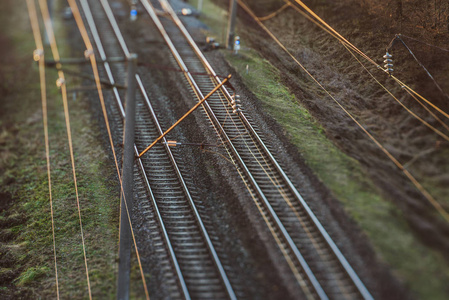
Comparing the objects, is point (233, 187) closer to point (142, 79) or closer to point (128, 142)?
point (128, 142)

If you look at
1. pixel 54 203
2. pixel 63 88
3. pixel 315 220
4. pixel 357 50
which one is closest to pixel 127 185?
pixel 54 203

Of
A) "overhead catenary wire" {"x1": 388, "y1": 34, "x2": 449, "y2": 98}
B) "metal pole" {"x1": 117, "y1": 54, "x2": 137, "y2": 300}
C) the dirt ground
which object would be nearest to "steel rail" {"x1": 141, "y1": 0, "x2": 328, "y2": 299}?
"metal pole" {"x1": 117, "y1": 54, "x2": 137, "y2": 300}

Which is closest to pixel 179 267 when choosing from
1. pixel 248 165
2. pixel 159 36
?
pixel 248 165

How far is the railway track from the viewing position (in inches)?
455

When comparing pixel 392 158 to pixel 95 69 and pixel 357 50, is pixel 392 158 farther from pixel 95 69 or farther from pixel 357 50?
pixel 95 69

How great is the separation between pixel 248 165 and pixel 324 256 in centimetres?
520

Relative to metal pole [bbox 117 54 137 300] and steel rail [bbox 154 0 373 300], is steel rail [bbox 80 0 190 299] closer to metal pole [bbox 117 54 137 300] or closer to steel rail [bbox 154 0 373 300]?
metal pole [bbox 117 54 137 300]

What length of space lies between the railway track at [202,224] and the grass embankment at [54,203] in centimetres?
178

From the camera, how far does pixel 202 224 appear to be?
13805 millimetres

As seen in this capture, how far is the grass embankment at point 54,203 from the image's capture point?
1355 centimetres

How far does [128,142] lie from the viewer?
12.8 m

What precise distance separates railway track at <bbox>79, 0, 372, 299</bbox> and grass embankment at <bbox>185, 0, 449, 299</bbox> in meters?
1.29

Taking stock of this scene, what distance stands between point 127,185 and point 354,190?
7.89m

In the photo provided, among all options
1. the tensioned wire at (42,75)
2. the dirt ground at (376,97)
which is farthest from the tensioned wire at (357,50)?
the tensioned wire at (42,75)
